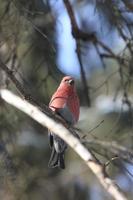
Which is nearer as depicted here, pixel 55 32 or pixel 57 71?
pixel 57 71

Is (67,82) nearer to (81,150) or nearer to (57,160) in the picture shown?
(57,160)

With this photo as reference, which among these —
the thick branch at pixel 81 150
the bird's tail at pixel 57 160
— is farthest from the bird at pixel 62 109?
the thick branch at pixel 81 150

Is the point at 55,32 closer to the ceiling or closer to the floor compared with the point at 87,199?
closer to the ceiling

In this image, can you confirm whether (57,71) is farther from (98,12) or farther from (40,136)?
(40,136)

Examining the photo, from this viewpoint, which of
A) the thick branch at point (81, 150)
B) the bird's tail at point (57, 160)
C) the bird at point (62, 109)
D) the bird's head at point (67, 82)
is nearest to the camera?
the thick branch at point (81, 150)

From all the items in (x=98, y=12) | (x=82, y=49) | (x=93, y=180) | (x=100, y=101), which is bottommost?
(x=100, y=101)

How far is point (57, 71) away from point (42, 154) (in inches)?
201

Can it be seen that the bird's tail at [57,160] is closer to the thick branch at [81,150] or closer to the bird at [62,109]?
the bird at [62,109]

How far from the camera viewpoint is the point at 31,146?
331 inches

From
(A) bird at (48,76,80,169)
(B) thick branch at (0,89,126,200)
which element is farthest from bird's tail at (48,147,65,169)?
(B) thick branch at (0,89,126,200)

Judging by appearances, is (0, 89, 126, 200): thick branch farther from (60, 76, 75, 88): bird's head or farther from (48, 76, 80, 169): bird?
(60, 76, 75, 88): bird's head

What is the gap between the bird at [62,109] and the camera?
3340 mm

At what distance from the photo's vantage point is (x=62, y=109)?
11.3ft

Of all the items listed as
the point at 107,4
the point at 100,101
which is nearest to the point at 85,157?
the point at 107,4
